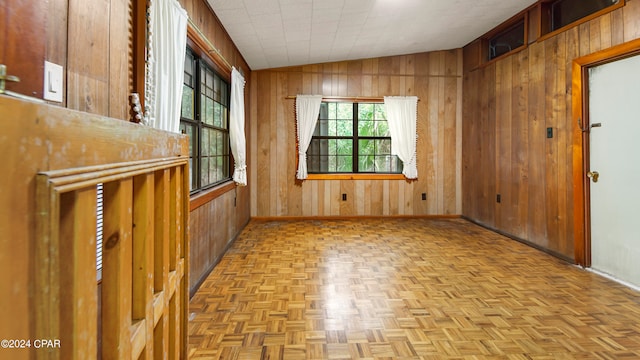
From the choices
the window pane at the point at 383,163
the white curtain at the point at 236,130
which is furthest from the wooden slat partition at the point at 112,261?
the window pane at the point at 383,163

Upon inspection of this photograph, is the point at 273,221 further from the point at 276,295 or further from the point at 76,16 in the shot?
the point at 76,16

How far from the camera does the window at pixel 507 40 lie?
4.24 m

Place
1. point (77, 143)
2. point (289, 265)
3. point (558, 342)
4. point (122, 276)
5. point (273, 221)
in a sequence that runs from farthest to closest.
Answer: point (273, 221) < point (289, 265) < point (558, 342) < point (122, 276) < point (77, 143)

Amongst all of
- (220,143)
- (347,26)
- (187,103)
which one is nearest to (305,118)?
(347,26)

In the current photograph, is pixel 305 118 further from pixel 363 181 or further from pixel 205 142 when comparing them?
pixel 205 142

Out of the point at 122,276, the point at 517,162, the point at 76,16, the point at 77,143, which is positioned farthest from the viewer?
the point at 517,162

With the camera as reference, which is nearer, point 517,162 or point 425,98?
point 517,162

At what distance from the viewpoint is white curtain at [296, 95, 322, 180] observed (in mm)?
5449

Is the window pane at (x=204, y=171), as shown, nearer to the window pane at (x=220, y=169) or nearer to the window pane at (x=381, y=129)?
the window pane at (x=220, y=169)

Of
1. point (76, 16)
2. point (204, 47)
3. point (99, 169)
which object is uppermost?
point (204, 47)

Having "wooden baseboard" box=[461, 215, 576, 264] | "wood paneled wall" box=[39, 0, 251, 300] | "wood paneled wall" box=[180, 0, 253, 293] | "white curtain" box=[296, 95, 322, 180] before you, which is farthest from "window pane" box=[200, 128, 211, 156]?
"wooden baseboard" box=[461, 215, 576, 264]

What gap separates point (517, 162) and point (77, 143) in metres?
4.58

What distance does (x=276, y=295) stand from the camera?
2520 millimetres

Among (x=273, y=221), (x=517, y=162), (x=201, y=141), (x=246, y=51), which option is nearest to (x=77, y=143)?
(x=201, y=141)
